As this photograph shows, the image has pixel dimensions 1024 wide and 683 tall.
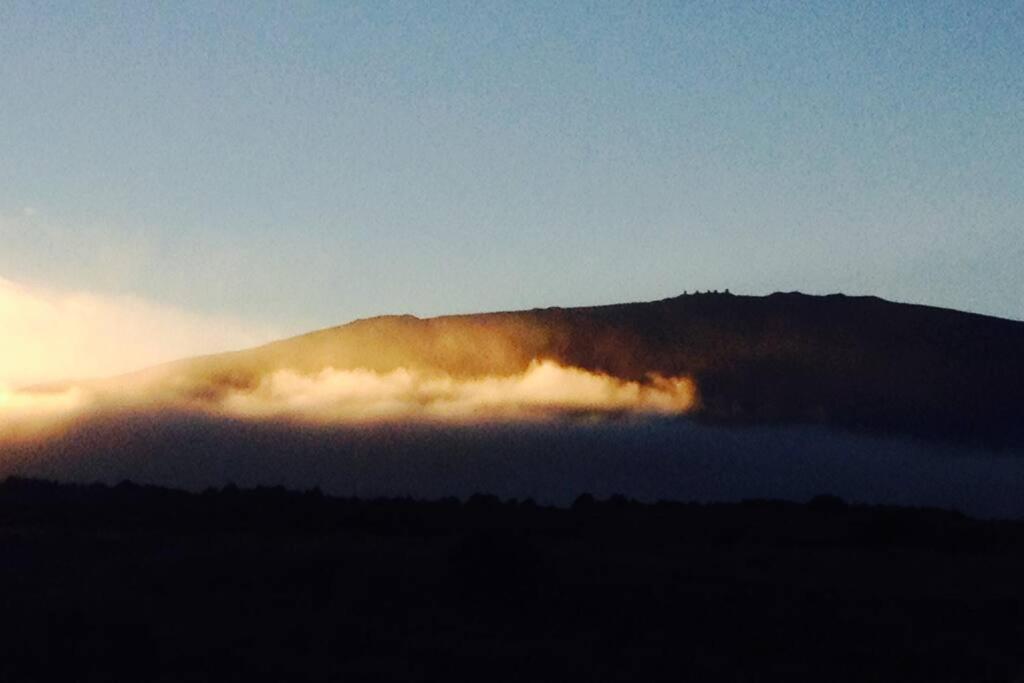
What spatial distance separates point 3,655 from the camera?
16.3 meters

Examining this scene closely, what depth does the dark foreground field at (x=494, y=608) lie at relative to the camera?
16516 millimetres

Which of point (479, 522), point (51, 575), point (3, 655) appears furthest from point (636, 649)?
point (479, 522)

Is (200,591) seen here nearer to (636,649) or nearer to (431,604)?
(431,604)

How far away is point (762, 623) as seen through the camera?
19.9 meters

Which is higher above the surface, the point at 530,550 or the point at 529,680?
the point at 530,550

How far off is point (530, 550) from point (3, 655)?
30.7 feet

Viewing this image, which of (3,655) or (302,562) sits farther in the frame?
(302,562)

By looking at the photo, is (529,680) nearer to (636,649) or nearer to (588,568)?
(636,649)

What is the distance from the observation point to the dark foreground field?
16.5m

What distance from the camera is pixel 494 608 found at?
20.6m

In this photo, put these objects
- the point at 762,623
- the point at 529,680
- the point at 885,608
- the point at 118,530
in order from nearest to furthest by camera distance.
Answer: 1. the point at 529,680
2. the point at 762,623
3. the point at 885,608
4. the point at 118,530

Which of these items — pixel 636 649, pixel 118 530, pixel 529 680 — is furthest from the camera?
pixel 118 530

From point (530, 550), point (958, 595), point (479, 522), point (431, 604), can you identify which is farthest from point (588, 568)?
point (479, 522)

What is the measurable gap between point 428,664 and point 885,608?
29.3ft
